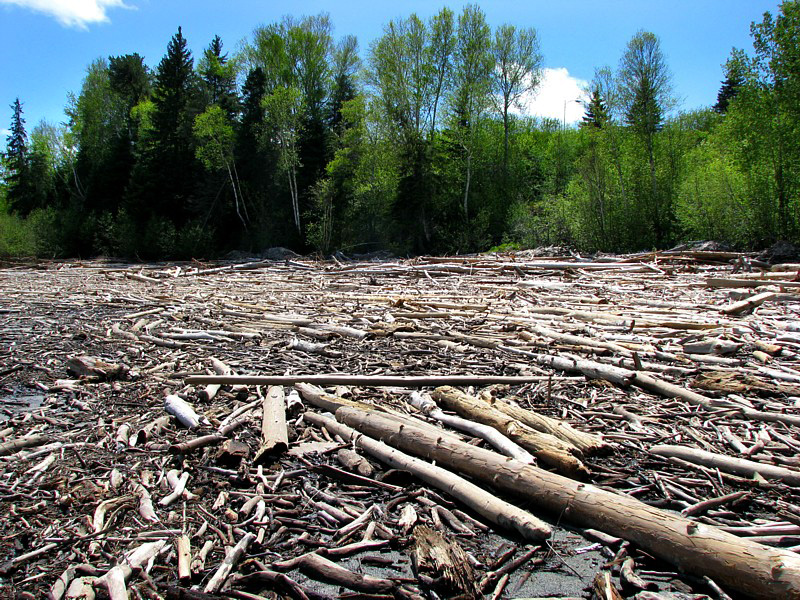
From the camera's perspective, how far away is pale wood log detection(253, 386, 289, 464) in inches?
137

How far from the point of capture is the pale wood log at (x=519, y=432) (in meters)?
3.06

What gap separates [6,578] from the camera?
93.3 inches

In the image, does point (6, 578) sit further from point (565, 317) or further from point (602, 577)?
point (565, 317)

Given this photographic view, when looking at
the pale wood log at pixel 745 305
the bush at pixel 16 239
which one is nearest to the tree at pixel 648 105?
the pale wood log at pixel 745 305

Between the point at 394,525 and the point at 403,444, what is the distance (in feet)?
2.47

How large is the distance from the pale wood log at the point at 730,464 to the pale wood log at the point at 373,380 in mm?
1535

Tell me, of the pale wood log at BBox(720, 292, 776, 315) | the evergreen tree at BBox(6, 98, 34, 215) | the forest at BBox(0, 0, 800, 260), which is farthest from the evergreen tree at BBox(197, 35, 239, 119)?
the pale wood log at BBox(720, 292, 776, 315)

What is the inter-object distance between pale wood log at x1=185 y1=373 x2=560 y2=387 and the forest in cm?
2104

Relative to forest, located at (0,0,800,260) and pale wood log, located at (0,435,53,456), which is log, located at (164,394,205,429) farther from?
forest, located at (0,0,800,260)

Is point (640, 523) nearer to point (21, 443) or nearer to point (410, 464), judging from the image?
point (410, 464)

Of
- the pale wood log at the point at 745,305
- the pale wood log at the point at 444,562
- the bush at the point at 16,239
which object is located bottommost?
the pale wood log at the point at 444,562

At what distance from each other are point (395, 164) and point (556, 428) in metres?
32.3

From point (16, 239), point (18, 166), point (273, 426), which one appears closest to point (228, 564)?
point (273, 426)

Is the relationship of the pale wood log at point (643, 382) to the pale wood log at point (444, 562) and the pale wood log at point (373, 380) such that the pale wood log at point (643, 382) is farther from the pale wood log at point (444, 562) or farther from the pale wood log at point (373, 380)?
the pale wood log at point (444, 562)
